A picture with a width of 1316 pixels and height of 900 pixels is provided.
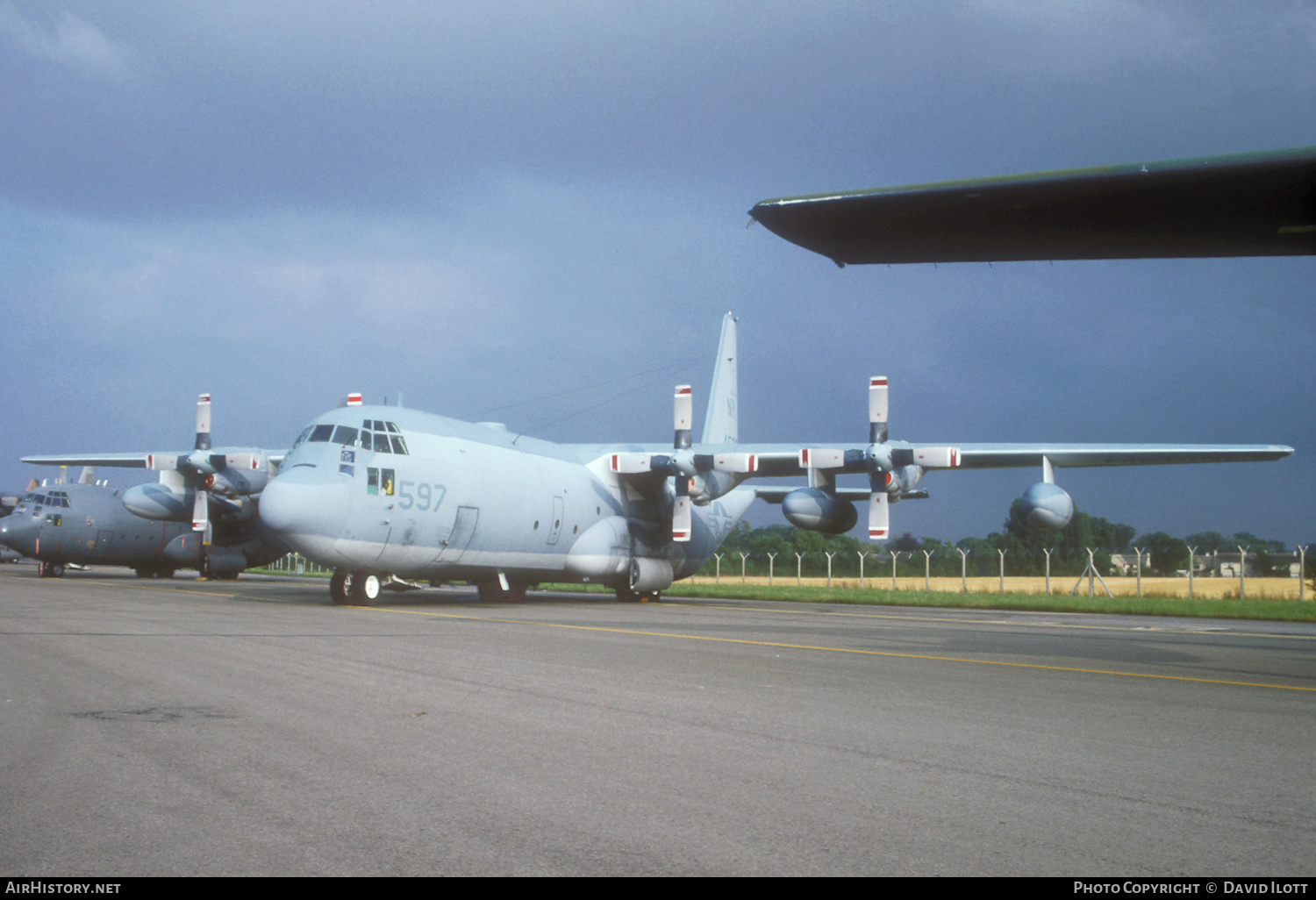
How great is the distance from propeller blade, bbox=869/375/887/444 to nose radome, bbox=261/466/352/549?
44.1 feet

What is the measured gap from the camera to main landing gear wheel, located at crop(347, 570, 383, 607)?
68.6 ft

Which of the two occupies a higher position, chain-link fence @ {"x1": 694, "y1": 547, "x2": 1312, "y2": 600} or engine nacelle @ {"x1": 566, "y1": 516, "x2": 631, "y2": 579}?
engine nacelle @ {"x1": 566, "y1": 516, "x2": 631, "y2": 579}

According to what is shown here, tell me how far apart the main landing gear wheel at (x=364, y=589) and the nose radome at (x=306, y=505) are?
224 cm

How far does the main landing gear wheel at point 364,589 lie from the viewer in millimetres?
20906

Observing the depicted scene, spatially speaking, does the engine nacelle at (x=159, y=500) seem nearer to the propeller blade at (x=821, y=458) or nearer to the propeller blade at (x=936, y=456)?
the propeller blade at (x=821, y=458)

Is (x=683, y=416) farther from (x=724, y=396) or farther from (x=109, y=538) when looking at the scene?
(x=109, y=538)

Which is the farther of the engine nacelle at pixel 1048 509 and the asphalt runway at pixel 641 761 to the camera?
the engine nacelle at pixel 1048 509

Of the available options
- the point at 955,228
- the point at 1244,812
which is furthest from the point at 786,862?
the point at 955,228

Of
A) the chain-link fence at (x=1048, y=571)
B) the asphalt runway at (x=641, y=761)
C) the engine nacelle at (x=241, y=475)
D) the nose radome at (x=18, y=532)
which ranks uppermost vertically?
the engine nacelle at (x=241, y=475)

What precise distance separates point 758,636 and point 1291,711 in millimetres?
7414

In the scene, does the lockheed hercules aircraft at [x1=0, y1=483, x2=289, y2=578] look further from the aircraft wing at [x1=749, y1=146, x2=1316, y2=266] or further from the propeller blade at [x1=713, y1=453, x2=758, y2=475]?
the aircraft wing at [x1=749, y1=146, x2=1316, y2=266]

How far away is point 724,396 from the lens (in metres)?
34.2

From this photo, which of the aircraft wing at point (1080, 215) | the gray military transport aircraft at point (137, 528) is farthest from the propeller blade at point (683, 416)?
the aircraft wing at point (1080, 215)

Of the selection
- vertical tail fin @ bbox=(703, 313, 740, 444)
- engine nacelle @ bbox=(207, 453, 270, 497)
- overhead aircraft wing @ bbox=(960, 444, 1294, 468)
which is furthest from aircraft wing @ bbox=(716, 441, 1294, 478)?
engine nacelle @ bbox=(207, 453, 270, 497)
